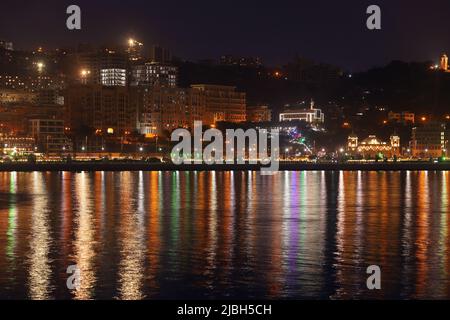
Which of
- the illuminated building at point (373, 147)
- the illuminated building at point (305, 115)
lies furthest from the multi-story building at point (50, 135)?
the illuminated building at point (305, 115)

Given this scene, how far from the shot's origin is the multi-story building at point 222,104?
122 m

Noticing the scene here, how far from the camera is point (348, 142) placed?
110688mm

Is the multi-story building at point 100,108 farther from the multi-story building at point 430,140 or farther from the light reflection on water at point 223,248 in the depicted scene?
the light reflection on water at point 223,248

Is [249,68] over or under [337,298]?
over

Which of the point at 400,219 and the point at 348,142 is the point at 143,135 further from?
the point at 400,219

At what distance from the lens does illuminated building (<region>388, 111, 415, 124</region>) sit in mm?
119438

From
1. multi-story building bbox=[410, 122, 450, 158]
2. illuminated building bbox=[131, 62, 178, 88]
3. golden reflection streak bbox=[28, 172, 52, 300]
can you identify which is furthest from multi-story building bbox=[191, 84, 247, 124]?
golden reflection streak bbox=[28, 172, 52, 300]

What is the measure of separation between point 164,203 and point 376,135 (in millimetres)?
87850

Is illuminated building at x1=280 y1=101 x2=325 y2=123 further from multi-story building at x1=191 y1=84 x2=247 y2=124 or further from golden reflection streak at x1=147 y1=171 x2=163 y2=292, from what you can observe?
golden reflection streak at x1=147 y1=171 x2=163 y2=292

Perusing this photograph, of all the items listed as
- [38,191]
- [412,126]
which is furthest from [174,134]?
[38,191]

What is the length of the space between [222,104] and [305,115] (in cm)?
1247

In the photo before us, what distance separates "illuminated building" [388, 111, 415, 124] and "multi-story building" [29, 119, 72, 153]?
47825mm

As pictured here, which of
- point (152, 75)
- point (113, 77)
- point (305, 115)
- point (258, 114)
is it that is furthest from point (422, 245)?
point (113, 77)

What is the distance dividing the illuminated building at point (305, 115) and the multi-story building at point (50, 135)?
126ft
